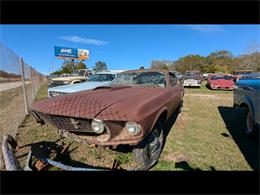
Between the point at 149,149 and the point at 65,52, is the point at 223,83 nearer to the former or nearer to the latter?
the point at 149,149

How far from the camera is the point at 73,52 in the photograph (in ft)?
137

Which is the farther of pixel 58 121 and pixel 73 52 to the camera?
pixel 73 52

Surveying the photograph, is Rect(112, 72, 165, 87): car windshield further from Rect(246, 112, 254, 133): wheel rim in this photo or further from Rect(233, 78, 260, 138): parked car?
Rect(246, 112, 254, 133): wheel rim

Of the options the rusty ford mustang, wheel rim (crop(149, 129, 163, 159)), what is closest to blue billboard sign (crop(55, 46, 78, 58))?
the rusty ford mustang

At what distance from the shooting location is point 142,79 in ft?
14.4

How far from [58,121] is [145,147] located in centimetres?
145

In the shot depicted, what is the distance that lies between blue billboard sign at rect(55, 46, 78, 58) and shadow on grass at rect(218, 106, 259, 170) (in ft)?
133

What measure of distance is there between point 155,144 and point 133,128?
1087 millimetres

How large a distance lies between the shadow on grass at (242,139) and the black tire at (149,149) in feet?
5.52

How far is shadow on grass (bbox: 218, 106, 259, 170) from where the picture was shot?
3.11 metres

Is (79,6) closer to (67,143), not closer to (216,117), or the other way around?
(67,143)

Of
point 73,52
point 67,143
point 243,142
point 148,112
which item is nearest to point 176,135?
point 243,142

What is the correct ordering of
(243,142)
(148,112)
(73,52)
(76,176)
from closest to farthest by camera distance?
(76,176), (148,112), (243,142), (73,52)

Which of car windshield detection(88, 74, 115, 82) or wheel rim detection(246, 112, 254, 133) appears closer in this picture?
wheel rim detection(246, 112, 254, 133)
